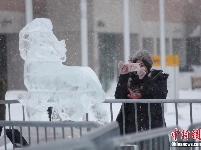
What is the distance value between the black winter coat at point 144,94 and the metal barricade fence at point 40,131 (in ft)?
3.58

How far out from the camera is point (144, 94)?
16.8 ft

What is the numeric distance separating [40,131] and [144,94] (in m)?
1.34

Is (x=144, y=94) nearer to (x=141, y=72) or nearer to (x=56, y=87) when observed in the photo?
(x=141, y=72)

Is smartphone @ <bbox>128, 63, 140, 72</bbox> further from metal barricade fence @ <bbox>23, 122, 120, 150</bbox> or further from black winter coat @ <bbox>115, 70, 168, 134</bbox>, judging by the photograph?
metal barricade fence @ <bbox>23, 122, 120, 150</bbox>

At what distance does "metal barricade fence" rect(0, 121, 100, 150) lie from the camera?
364 cm

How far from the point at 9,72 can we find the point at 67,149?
864cm

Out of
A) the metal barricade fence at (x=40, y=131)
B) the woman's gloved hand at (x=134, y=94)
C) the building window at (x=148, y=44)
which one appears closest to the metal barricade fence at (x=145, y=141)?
the metal barricade fence at (x=40, y=131)

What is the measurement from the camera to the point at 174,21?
12.5 m

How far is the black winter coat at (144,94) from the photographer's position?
5.03m

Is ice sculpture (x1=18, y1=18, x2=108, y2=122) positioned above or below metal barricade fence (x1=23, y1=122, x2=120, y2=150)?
above

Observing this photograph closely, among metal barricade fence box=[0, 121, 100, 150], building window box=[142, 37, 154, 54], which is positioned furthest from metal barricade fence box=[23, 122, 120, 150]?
building window box=[142, 37, 154, 54]

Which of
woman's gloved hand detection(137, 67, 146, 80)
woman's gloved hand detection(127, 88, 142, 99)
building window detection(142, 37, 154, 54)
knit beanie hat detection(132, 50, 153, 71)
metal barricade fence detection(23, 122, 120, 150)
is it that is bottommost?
metal barricade fence detection(23, 122, 120, 150)

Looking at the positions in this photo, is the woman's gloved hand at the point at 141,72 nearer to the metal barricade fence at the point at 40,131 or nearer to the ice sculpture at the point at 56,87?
the ice sculpture at the point at 56,87

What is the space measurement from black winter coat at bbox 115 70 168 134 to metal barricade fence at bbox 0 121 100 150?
1090 mm
